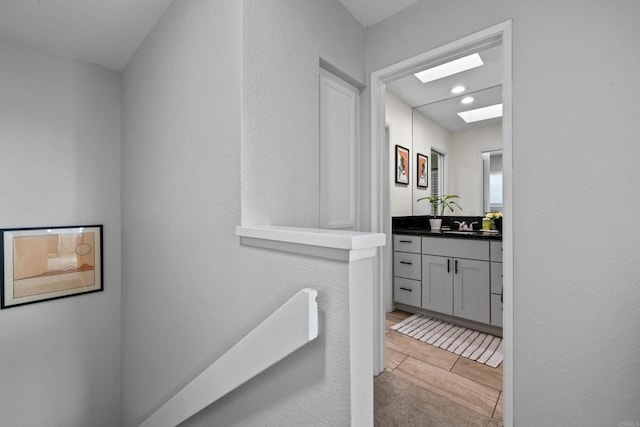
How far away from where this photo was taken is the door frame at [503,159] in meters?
1.38

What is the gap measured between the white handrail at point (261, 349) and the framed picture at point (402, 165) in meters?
2.81

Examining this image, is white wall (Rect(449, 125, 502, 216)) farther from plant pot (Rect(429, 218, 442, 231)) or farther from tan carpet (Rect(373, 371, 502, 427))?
tan carpet (Rect(373, 371, 502, 427))

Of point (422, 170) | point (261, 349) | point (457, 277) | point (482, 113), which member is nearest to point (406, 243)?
point (457, 277)

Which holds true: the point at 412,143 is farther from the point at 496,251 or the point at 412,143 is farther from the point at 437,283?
the point at 437,283

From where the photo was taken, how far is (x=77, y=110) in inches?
79.3

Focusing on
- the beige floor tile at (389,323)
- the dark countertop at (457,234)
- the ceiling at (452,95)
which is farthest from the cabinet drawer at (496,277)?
the ceiling at (452,95)

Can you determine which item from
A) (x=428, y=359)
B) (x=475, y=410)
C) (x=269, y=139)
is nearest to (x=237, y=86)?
(x=269, y=139)

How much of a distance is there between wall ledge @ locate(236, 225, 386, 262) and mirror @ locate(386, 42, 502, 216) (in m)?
2.50

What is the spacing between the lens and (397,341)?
102 inches

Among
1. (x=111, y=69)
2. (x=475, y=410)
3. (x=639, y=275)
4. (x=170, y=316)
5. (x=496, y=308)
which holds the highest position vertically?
(x=111, y=69)

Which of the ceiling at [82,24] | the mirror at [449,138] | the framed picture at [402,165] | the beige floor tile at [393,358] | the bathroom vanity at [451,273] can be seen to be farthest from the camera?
the framed picture at [402,165]

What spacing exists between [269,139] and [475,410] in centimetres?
199

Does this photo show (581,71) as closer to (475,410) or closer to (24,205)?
(475,410)

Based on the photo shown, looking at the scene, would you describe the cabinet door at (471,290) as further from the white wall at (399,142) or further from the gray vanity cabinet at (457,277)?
the white wall at (399,142)
